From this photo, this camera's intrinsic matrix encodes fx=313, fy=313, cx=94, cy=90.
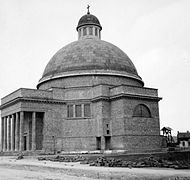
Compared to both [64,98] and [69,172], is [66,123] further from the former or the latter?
[69,172]

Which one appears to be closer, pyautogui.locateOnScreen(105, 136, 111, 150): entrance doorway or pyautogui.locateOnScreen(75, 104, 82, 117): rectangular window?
pyautogui.locateOnScreen(105, 136, 111, 150): entrance doorway

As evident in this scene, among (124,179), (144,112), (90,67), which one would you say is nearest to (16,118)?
(90,67)

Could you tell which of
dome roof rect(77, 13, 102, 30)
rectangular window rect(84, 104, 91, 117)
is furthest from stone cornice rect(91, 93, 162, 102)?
dome roof rect(77, 13, 102, 30)

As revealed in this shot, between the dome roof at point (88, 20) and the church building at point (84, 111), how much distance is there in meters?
7.64

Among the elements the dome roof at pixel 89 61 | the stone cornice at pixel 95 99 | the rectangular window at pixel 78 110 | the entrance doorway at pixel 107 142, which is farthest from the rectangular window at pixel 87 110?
the dome roof at pixel 89 61

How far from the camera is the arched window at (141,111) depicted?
42.7 metres

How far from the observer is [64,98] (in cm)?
4616

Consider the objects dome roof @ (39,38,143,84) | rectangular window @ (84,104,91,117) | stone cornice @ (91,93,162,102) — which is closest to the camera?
stone cornice @ (91,93,162,102)

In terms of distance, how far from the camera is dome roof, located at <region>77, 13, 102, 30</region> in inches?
2190

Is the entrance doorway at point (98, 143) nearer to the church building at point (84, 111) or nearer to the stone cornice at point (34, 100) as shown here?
the church building at point (84, 111)

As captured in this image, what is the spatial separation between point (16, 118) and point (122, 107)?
14.7 meters

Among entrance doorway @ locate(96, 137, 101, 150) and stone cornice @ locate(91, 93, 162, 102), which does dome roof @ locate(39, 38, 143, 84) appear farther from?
entrance doorway @ locate(96, 137, 101, 150)

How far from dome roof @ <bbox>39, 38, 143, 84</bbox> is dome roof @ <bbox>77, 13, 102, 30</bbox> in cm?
471

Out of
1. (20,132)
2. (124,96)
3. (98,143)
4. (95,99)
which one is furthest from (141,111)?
(20,132)
